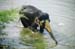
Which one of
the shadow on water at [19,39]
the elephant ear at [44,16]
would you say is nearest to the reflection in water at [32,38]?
the shadow on water at [19,39]

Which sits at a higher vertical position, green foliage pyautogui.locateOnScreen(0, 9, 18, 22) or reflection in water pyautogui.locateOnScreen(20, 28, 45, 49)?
green foliage pyautogui.locateOnScreen(0, 9, 18, 22)

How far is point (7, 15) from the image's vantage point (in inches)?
80.6

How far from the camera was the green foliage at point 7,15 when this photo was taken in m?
2.04

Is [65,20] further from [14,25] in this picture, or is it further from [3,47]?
[3,47]

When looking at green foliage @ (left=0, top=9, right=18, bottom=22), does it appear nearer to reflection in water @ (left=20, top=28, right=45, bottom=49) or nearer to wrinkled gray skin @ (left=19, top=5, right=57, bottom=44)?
wrinkled gray skin @ (left=19, top=5, right=57, bottom=44)

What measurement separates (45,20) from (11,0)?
0.51 meters

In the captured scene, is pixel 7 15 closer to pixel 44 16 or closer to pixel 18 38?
pixel 18 38

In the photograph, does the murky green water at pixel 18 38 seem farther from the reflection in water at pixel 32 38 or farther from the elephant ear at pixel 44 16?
the elephant ear at pixel 44 16

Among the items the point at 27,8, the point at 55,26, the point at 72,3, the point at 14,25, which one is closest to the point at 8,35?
the point at 14,25

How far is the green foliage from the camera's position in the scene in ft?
6.68

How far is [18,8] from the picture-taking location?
2.06 metres

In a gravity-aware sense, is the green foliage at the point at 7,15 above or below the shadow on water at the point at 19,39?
above

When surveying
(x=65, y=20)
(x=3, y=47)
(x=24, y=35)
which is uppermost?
(x=65, y=20)

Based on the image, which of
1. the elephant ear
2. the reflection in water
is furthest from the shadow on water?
the elephant ear
